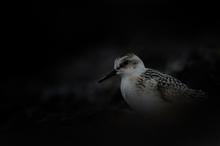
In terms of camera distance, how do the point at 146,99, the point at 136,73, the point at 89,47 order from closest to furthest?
the point at 146,99, the point at 136,73, the point at 89,47

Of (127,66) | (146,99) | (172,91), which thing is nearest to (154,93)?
(146,99)

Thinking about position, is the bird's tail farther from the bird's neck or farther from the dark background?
the dark background

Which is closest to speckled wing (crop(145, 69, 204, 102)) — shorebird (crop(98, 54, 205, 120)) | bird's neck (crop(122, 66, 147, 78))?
shorebird (crop(98, 54, 205, 120))

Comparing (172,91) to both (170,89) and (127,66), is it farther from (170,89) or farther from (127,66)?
(127,66)

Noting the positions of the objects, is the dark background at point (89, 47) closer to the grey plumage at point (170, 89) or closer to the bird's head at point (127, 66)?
the bird's head at point (127, 66)

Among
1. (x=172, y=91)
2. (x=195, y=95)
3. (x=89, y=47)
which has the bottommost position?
(x=195, y=95)

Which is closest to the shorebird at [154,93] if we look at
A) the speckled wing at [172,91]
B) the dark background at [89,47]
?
the speckled wing at [172,91]

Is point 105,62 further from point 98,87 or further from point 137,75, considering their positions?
point 137,75

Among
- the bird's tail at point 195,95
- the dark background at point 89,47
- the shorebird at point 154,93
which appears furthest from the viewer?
the dark background at point 89,47

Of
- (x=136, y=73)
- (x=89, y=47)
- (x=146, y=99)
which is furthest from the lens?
(x=89, y=47)
